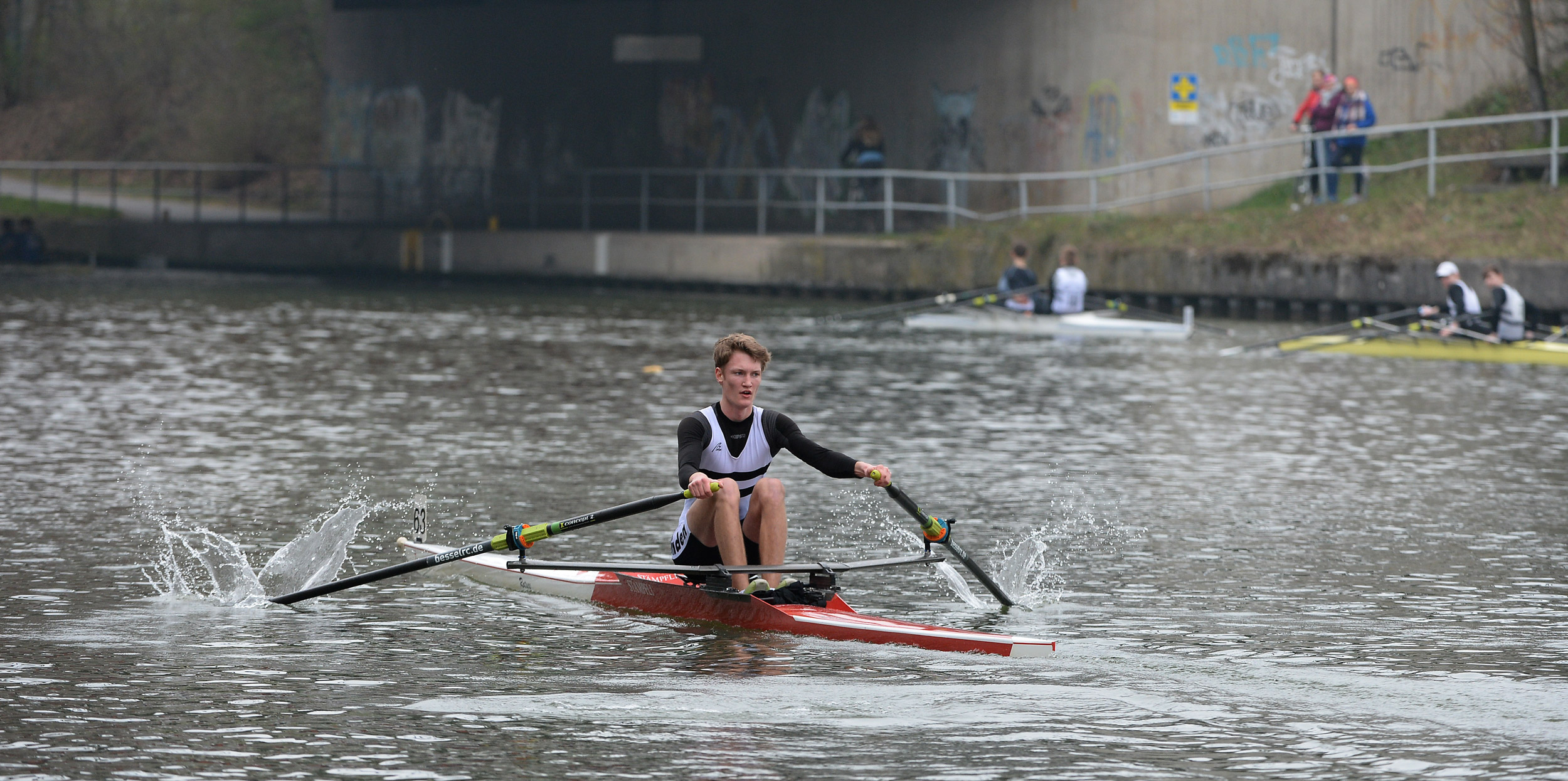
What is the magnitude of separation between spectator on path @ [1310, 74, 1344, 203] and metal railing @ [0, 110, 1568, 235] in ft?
0.50

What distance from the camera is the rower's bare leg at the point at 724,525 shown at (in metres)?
8.79

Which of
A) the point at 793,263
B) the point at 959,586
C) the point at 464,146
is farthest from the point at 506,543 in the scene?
the point at 464,146

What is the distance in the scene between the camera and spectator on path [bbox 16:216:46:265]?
38.5 m

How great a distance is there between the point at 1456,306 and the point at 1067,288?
5.28m

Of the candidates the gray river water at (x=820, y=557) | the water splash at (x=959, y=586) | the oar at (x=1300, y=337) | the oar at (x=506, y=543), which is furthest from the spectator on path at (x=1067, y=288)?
the oar at (x=506, y=543)

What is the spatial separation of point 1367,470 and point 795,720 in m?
7.64

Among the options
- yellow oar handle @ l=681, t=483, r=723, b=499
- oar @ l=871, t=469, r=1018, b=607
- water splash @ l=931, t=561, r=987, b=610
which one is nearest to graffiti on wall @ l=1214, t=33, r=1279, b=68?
water splash @ l=931, t=561, r=987, b=610

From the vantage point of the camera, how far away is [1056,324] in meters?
26.4

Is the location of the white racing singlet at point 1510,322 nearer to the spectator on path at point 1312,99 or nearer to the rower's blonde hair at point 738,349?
the spectator on path at point 1312,99

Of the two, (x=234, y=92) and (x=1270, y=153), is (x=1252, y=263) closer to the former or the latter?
(x=1270, y=153)

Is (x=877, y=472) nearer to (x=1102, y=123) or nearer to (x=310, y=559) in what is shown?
(x=310, y=559)

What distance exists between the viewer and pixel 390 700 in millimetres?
7359

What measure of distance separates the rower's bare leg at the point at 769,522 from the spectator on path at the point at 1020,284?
1757cm

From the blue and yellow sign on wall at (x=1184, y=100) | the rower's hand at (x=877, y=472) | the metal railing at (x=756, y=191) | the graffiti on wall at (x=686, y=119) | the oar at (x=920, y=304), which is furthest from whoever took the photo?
the graffiti on wall at (x=686, y=119)
